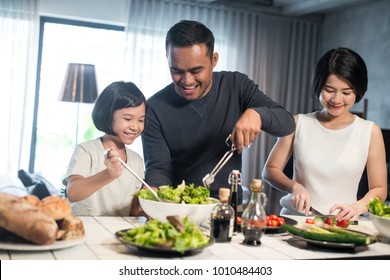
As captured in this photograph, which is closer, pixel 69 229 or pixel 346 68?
pixel 69 229

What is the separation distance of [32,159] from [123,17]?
5.03 ft

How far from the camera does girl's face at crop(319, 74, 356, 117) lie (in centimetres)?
165

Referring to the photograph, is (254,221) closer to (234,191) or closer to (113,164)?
(234,191)

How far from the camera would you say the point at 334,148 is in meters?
1.80

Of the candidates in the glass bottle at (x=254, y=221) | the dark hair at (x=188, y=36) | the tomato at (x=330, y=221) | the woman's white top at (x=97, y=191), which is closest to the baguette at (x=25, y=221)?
the glass bottle at (x=254, y=221)

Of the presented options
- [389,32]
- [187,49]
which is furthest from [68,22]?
[187,49]

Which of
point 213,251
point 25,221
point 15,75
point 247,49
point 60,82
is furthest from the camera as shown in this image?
point 247,49

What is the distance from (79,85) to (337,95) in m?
2.95

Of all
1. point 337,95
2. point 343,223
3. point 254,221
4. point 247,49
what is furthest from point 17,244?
point 247,49

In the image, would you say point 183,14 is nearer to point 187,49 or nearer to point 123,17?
point 123,17

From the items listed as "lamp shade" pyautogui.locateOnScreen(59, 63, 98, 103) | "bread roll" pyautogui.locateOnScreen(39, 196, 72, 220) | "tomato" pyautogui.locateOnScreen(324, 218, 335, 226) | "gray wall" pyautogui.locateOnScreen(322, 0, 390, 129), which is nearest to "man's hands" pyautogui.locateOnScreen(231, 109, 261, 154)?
"tomato" pyautogui.locateOnScreen(324, 218, 335, 226)

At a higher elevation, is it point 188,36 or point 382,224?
point 188,36

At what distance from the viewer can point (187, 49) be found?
1.48 meters

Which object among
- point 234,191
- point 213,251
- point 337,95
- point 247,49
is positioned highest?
point 247,49
